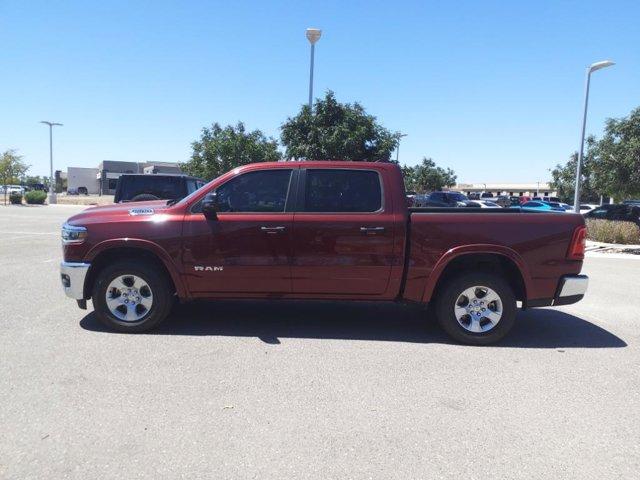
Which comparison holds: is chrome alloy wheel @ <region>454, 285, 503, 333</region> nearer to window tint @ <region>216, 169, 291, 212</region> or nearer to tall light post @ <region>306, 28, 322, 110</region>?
window tint @ <region>216, 169, 291, 212</region>

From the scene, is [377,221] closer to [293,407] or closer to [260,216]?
[260,216]

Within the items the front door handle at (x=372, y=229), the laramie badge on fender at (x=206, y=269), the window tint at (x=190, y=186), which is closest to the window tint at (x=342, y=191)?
the front door handle at (x=372, y=229)

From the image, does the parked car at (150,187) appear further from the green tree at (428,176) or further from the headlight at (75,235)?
the green tree at (428,176)

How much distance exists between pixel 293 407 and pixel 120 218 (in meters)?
2.96

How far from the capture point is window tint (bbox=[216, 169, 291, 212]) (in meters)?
5.46

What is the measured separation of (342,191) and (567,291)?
261 cm

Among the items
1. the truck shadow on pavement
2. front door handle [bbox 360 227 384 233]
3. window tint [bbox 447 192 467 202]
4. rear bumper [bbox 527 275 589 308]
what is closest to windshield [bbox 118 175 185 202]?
the truck shadow on pavement

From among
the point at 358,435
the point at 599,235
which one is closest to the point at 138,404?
the point at 358,435

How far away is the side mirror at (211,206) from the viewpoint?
525 cm

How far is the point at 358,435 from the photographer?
341cm

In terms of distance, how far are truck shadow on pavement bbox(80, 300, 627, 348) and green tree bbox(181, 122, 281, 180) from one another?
883 inches

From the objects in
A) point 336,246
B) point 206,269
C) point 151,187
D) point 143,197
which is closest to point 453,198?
point 151,187

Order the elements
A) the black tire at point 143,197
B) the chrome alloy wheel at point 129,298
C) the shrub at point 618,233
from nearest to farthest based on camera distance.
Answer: the chrome alloy wheel at point 129,298, the black tire at point 143,197, the shrub at point 618,233

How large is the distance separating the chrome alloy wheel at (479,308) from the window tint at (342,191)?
4.42 ft
